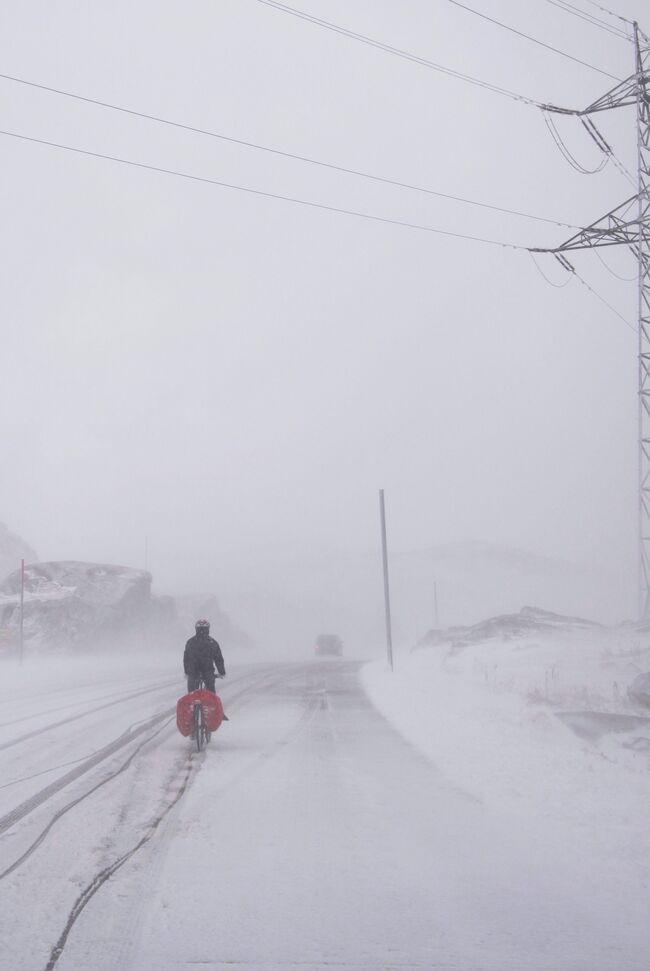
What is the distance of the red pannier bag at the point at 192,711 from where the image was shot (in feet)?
39.5

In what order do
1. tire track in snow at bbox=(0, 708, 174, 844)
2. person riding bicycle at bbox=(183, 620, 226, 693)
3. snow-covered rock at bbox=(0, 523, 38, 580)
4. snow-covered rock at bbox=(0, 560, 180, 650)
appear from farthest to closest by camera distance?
snow-covered rock at bbox=(0, 523, 38, 580)
snow-covered rock at bbox=(0, 560, 180, 650)
person riding bicycle at bbox=(183, 620, 226, 693)
tire track in snow at bbox=(0, 708, 174, 844)

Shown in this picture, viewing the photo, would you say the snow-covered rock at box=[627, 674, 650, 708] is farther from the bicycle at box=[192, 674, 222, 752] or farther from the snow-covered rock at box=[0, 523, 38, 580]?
the snow-covered rock at box=[0, 523, 38, 580]

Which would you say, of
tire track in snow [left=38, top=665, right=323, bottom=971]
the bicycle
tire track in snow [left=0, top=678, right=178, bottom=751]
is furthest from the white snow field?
the bicycle

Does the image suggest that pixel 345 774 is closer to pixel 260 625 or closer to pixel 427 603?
pixel 260 625

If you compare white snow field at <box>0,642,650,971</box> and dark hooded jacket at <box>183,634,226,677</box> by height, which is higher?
dark hooded jacket at <box>183,634,226,677</box>

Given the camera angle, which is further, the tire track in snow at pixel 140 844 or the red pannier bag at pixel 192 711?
the red pannier bag at pixel 192 711

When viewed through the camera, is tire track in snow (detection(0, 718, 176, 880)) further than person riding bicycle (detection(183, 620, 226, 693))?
No

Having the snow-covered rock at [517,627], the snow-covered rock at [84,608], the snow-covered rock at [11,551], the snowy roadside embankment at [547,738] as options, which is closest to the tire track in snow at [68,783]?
the snowy roadside embankment at [547,738]

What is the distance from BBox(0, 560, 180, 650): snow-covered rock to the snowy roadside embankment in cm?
2796

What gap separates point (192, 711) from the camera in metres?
12.1

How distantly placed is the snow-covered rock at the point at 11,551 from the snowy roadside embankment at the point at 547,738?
200 ft

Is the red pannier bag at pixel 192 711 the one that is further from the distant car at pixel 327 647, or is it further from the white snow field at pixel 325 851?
the distant car at pixel 327 647

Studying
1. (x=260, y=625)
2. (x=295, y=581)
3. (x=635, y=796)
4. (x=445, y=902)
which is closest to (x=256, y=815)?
(x=445, y=902)

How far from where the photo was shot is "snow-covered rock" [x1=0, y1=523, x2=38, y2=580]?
7719 centimetres
